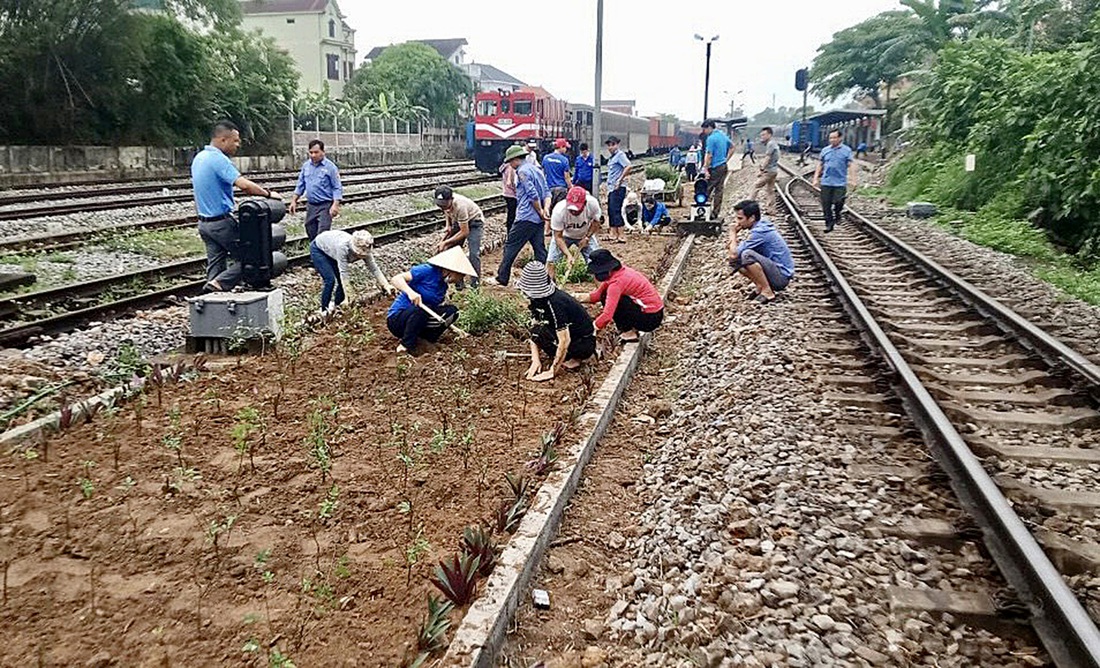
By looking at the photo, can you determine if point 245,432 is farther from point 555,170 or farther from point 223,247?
point 555,170

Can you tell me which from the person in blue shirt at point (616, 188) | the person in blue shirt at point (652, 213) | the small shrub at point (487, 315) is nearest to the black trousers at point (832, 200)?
the person in blue shirt at point (652, 213)

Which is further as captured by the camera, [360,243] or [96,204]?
[96,204]

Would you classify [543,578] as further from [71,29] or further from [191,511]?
[71,29]

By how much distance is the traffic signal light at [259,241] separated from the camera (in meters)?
6.89

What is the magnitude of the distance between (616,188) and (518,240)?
460 centimetres

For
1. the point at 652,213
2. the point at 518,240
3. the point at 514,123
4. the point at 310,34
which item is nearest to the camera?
the point at 518,240

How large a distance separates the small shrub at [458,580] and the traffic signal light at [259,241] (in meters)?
4.29

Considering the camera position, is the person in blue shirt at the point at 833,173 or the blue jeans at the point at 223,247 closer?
the blue jeans at the point at 223,247

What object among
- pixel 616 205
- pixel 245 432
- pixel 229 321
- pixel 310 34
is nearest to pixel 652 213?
pixel 616 205

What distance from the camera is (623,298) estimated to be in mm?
7113

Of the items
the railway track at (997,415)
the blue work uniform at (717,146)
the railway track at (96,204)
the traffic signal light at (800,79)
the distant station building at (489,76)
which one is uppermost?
the distant station building at (489,76)

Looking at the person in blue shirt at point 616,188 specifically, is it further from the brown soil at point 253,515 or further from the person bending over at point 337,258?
the brown soil at point 253,515

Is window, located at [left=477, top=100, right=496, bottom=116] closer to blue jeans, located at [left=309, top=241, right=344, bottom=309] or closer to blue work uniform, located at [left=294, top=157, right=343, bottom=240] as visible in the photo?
blue work uniform, located at [left=294, top=157, right=343, bottom=240]

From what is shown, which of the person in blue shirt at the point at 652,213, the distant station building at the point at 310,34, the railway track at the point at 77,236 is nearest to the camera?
the railway track at the point at 77,236
